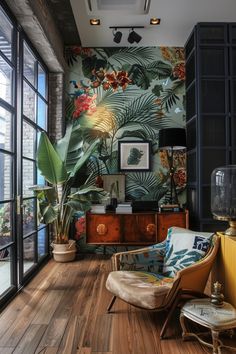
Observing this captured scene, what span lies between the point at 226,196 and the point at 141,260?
102 centimetres

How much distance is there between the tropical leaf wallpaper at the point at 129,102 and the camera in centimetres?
486

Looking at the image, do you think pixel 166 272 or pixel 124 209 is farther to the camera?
pixel 124 209

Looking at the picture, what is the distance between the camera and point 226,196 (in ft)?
7.95

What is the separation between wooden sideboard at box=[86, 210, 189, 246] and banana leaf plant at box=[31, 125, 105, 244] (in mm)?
347

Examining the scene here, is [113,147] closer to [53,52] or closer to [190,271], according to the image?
[53,52]

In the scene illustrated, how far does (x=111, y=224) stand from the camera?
4.27 m

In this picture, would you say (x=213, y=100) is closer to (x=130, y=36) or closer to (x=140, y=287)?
(x=130, y=36)

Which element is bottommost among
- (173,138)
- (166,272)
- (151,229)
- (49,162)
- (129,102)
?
(166,272)

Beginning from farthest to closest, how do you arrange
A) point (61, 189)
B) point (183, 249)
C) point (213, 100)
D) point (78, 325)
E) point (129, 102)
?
point (129, 102)
point (61, 189)
point (213, 100)
point (183, 249)
point (78, 325)

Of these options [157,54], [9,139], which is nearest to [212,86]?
[157,54]

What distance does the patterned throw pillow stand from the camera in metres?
2.55

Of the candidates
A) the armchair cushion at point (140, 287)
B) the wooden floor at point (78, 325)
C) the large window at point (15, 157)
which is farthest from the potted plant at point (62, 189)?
the armchair cushion at point (140, 287)

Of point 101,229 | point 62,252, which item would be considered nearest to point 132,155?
point 101,229

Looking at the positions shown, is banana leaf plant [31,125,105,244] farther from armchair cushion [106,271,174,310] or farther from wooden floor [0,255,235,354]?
armchair cushion [106,271,174,310]
